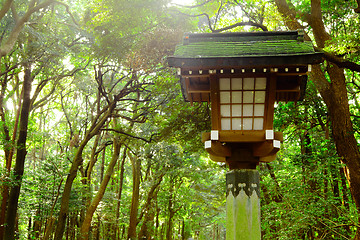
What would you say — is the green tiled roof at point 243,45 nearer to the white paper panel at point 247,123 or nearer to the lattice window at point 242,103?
the lattice window at point 242,103

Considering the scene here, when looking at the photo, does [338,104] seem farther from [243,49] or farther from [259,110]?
[243,49]

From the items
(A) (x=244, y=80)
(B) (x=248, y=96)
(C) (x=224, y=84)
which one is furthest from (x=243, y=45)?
(B) (x=248, y=96)

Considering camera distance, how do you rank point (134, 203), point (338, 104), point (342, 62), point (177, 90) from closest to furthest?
point (342, 62)
point (338, 104)
point (177, 90)
point (134, 203)

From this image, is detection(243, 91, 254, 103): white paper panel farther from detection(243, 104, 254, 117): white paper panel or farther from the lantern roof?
the lantern roof

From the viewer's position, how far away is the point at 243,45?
4.46 metres

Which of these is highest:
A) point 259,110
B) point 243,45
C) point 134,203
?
point 243,45

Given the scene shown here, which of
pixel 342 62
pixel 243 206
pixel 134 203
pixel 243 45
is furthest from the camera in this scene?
pixel 134 203

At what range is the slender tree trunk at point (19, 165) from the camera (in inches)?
334

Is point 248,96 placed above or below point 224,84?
below

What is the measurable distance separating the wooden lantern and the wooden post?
211 mm

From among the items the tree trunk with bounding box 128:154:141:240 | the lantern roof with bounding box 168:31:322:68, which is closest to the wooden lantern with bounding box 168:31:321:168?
the lantern roof with bounding box 168:31:322:68

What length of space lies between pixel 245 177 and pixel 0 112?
905 centimetres

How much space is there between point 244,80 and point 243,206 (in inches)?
70.5

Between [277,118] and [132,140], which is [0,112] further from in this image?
[277,118]
